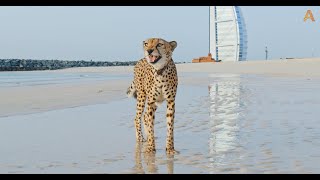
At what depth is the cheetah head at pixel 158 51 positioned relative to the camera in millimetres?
7045

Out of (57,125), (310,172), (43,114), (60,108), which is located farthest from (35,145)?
(60,108)

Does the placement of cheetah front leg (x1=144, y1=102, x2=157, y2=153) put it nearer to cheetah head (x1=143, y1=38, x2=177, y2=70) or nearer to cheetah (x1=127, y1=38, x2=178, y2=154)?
cheetah (x1=127, y1=38, x2=178, y2=154)

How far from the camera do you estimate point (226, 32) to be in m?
167

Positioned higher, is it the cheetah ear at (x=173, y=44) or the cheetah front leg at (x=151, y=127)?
the cheetah ear at (x=173, y=44)

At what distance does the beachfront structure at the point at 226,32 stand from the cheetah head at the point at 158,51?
158 meters

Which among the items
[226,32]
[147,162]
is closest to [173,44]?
[147,162]

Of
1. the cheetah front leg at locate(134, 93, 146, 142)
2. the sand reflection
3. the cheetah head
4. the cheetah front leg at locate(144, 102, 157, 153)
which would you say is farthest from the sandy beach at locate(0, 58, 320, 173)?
the cheetah head

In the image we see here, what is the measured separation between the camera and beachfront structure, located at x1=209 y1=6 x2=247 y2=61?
164750 mm

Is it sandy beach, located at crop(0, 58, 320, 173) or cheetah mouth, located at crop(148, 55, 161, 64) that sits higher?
cheetah mouth, located at crop(148, 55, 161, 64)

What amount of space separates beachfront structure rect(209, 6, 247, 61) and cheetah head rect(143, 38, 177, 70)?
158 m

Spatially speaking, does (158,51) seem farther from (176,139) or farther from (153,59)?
(176,139)

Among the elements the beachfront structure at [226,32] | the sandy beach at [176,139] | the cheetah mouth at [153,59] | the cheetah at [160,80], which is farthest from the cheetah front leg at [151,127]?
the beachfront structure at [226,32]

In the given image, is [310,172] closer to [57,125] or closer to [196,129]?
[196,129]

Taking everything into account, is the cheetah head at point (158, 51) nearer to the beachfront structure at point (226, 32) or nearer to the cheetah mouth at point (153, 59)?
the cheetah mouth at point (153, 59)
